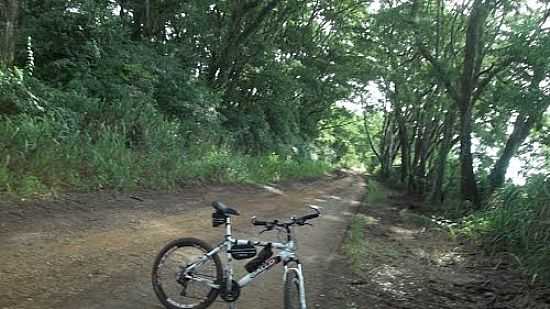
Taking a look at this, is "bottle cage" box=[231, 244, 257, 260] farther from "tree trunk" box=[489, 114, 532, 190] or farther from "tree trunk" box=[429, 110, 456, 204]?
"tree trunk" box=[429, 110, 456, 204]

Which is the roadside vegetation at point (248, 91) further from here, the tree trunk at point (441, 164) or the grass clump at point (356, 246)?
the grass clump at point (356, 246)

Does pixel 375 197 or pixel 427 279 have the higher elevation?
pixel 375 197

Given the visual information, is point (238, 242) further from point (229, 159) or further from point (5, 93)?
point (229, 159)

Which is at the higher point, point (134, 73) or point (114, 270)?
point (134, 73)

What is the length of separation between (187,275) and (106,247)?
2.06m

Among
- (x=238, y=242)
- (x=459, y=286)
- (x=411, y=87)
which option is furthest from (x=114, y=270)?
(x=411, y=87)

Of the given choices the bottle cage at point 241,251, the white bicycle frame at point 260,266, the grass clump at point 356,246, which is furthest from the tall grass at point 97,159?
the bottle cage at point 241,251

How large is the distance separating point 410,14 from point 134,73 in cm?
944

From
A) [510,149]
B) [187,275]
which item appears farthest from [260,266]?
[510,149]

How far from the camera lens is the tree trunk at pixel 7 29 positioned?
29.5ft

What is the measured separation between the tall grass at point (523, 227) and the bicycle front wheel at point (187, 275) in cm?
456

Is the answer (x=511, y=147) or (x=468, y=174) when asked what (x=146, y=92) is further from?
(x=511, y=147)

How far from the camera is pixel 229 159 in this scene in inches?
580

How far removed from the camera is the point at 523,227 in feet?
24.8
